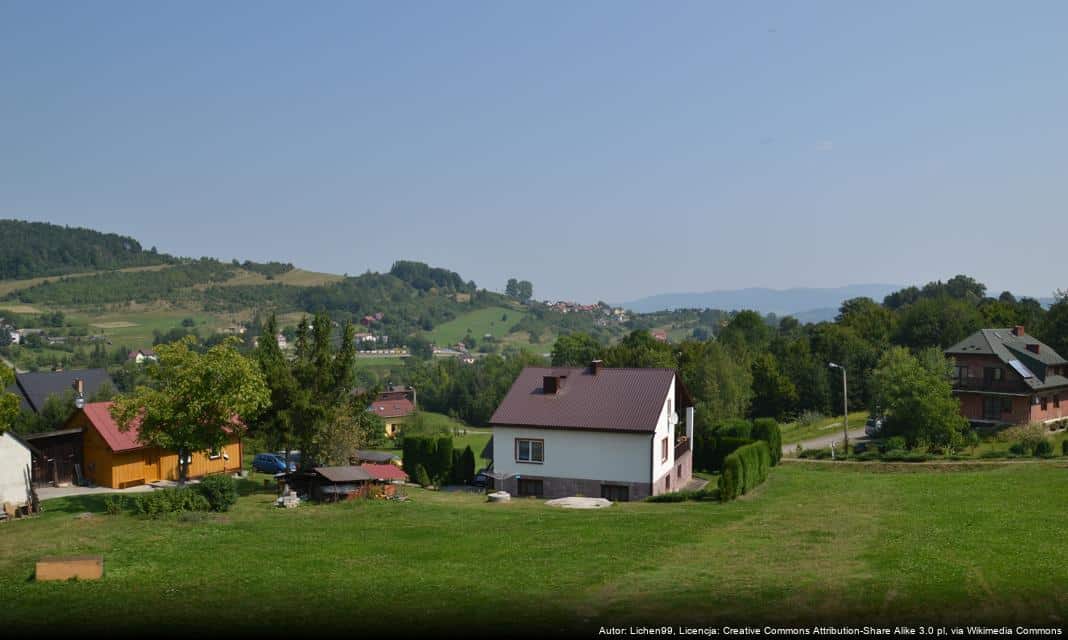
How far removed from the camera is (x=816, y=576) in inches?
837

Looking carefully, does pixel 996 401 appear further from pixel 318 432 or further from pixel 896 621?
pixel 896 621

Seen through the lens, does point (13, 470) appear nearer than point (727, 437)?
Yes

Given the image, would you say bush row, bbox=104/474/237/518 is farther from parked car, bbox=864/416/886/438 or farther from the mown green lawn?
parked car, bbox=864/416/886/438

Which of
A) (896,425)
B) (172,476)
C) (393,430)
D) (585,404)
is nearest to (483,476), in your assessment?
(585,404)

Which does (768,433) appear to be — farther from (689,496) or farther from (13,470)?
(13,470)

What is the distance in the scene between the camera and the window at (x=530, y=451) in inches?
1732

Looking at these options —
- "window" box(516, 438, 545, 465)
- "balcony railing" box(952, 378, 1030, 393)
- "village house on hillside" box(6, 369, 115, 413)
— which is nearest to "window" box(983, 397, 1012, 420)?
"balcony railing" box(952, 378, 1030, 393)

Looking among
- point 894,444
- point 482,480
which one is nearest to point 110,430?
point 482,480

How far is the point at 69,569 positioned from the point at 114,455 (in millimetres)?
21957

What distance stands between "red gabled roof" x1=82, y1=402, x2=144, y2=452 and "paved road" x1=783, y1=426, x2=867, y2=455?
4101 centimetres

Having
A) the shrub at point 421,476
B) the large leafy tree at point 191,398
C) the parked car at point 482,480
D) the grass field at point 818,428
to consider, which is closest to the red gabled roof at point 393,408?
the grass field at point 818,428

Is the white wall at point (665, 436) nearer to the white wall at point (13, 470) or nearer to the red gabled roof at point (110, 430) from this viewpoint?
the red gabled roof at point (110, 430)

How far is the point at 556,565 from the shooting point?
23.5 metres

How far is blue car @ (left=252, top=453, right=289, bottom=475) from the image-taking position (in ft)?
180
